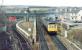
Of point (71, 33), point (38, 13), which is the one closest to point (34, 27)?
point (38, 13)

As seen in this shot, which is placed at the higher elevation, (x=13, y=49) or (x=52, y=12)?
(x=52, y=12)

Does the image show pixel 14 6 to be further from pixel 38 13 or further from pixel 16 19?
pixel 38 13

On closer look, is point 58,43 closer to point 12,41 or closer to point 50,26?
point 50,26

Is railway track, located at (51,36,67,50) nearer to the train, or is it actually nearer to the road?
the train

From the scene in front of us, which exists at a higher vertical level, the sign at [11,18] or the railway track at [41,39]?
the sign at [11,18]

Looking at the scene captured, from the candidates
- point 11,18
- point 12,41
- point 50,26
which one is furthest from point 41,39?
point 11,18
